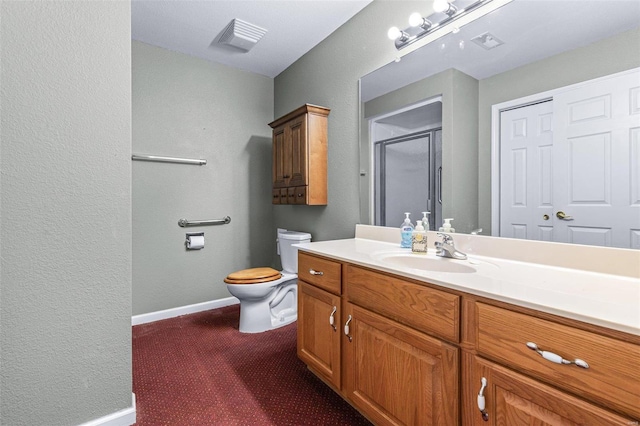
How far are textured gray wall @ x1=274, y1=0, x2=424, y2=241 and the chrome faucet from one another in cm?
86

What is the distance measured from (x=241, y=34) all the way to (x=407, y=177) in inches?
68.6

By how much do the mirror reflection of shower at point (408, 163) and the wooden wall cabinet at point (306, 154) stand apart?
50 centimetres

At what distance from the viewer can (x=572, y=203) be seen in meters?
1.22

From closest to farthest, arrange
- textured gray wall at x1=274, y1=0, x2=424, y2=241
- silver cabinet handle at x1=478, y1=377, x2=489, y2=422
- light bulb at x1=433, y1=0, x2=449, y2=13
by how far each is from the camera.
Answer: silver cabinet handle at x1=478, y1=377, x2=489, y2=422
light bulb at x1=433, y1=0, x2=449, y2=13
textured gray wall at x1=274, y1=0, x2=424, y2=241

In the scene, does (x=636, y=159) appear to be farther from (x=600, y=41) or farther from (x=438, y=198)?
(x=438, y=198)

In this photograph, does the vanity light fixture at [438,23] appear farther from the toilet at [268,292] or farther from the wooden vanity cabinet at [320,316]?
the toilet at [268,292]

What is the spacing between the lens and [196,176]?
289 centimetres

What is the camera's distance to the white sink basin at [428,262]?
135 cm

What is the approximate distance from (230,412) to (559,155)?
1874 mm

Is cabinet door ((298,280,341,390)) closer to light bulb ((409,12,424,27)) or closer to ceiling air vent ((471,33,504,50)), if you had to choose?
ceiling air vent ((471,33,504,50))

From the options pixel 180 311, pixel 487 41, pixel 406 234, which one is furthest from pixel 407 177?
pixel 180 311

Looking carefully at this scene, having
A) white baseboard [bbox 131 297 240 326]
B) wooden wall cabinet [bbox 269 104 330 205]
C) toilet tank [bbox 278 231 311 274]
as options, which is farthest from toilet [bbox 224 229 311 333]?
white baseboard [bbox 131 297 240 326]

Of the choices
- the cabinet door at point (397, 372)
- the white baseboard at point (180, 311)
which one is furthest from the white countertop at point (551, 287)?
the white baseboard at point (180, 311)

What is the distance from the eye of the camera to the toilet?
2.36m
